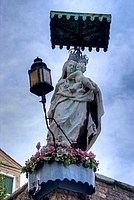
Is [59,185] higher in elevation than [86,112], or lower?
lower

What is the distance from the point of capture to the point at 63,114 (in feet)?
33.9

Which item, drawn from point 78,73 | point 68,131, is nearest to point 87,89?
point 78,73

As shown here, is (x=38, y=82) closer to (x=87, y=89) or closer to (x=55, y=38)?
(x=87, y=89)

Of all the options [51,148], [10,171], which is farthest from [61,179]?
[10,171]

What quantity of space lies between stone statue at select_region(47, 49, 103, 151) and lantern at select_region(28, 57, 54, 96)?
4.59ft

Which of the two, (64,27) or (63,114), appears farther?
(64,27)

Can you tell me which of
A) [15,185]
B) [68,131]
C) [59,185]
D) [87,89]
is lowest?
[59,185]

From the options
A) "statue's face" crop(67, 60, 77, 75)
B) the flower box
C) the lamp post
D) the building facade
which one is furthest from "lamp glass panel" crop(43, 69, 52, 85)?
the building facade

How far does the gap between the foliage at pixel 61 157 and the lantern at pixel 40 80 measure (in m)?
1.10

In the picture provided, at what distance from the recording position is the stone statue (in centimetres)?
1013

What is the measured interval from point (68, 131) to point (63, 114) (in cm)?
43

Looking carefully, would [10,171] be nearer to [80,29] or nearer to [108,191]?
[80,29]

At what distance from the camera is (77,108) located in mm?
10422

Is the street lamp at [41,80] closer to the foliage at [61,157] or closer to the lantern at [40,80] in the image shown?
the lantern at [40,80]
